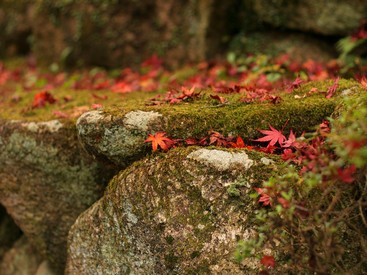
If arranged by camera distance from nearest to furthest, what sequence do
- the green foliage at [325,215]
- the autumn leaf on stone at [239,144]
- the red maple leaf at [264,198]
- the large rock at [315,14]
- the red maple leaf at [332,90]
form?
1. the green foliage at [325,215]
2. the red maple leaf at [264,198]
3. the autumn leaf on stone at [239,144]
4. the red maple leaf at [332,90]
5. the large rock at [315,14]

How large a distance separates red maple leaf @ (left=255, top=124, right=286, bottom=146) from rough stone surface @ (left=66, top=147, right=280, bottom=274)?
0.17m

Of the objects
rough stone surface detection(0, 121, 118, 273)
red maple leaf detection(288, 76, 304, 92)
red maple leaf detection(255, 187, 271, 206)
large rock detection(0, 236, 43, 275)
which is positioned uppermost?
red maple leaf detection(288, 76, 304, 92)


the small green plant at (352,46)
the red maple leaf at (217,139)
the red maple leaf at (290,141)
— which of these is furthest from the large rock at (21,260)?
the small green plant at (352,46)

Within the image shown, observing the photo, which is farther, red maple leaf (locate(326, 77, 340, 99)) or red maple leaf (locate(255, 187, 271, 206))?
red maple leaf (locate(326, 77, 340, 99))

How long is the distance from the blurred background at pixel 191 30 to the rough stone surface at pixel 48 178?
2.76 meters

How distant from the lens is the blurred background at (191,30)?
18.1 feet

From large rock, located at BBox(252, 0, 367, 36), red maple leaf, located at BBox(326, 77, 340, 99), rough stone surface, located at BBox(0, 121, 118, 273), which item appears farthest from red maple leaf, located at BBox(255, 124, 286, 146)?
large rock, located at BBox(252, 0, 367, 36)

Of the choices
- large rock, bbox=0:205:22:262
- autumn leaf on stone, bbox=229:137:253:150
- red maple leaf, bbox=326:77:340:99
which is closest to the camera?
autumn leaf on stone, bbox=229:137:253:150

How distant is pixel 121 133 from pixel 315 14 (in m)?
3.75

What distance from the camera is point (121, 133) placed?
2.97m

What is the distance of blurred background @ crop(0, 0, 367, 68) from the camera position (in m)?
5.52

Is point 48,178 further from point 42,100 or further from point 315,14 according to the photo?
point 315,14

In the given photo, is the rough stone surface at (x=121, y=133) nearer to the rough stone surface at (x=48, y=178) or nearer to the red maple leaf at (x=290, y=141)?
the rough stone surface at (x=48, y=178)

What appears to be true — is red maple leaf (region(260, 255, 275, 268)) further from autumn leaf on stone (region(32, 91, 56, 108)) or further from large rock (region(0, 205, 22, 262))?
large rock (region(0, 205, 22, 262))
